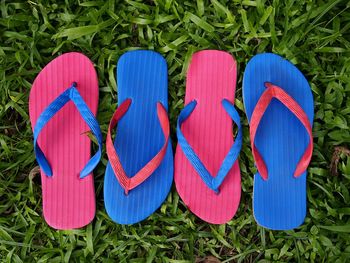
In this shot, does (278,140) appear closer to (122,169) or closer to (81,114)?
(122,169)

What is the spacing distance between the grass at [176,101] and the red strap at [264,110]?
69 mm

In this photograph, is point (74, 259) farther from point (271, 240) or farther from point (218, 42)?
point (218, 42)

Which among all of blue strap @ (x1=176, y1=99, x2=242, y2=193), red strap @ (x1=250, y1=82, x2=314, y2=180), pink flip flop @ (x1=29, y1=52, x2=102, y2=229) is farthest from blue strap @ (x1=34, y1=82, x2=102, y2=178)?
red strap @ (x1=250, y1=82, x2=314, y2=180)

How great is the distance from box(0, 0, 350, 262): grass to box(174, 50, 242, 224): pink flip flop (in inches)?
1.7

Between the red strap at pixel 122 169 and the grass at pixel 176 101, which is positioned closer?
the red strap at pixel 122 169

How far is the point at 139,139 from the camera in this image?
5.82 feet

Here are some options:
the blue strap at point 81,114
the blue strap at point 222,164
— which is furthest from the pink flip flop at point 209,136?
the blue strap at point 81,114

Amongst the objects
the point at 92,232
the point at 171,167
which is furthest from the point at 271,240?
the point at 92,232

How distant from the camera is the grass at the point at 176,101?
175 centimetres

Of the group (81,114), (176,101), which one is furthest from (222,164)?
(81,114)

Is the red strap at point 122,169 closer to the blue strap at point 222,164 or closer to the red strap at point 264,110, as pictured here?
the blue strap at point 222,164

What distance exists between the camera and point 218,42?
1.82m

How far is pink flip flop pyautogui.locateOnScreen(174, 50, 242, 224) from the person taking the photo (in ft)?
5.74

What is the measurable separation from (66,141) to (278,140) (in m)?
0.75
